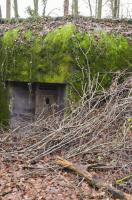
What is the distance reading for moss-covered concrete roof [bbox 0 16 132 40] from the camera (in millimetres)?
8594

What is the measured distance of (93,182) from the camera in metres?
5.21

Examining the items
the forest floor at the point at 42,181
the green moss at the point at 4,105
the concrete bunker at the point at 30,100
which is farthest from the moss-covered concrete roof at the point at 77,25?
the forest floor at the point at 42,181

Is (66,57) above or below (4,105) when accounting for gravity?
above

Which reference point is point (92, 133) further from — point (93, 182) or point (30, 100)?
point (30, 100)

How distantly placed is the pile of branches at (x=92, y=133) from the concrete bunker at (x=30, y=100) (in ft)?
2.51

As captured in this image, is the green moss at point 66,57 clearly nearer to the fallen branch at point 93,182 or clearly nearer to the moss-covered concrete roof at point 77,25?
the moss-covered concrete roof at point 77,25

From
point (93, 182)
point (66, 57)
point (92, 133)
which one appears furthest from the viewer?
point (66, 57)

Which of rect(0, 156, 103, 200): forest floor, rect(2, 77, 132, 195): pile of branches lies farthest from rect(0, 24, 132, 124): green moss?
rect(0, 156, 103, 200): forest floor

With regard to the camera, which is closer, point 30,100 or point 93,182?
point 93,182

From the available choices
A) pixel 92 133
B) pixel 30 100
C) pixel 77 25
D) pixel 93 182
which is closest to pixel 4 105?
pixel 30 100

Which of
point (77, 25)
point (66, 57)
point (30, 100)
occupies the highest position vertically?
point (77, 25)

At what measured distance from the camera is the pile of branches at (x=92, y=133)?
6.08 m

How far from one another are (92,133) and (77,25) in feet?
10.6

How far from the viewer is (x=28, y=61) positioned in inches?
328
